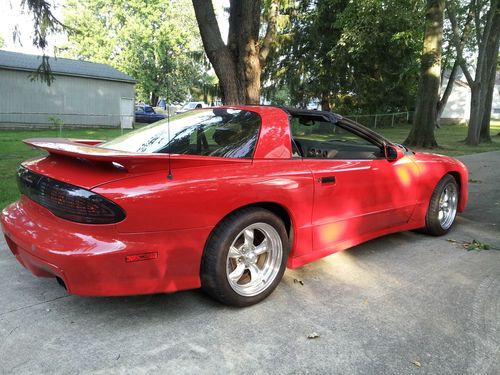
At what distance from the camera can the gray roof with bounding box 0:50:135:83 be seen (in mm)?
22172

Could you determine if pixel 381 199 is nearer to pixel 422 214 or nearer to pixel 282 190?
pixel 422 214

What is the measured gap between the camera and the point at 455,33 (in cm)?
1734

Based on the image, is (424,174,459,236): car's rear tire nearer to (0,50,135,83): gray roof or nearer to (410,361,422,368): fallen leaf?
(410,361,422,368): fallen leaf

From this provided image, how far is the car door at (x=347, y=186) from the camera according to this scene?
3564mm

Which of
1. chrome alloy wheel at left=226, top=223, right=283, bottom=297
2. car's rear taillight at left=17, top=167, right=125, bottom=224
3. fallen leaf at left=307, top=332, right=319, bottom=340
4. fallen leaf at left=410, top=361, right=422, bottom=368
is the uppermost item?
car's rear taillight at left=17, top=167, right=125, bottom=224

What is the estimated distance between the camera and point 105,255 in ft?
8.30

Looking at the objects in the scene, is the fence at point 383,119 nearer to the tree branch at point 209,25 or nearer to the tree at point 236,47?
the tree at point 236,47

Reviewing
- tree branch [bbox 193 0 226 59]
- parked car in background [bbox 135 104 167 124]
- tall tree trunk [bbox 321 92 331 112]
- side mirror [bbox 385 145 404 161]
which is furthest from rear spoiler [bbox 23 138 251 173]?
parked car in background [bbox 135 104 167 124]

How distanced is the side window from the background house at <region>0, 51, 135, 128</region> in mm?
17090

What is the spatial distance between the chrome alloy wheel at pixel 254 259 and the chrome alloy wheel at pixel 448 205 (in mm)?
2559

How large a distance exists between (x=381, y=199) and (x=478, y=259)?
1178 millimetres

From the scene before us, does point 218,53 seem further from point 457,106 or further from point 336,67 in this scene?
point 457,106

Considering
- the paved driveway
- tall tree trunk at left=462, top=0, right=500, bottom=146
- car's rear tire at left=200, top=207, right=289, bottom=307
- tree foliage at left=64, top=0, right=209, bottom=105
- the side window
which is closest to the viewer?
the paved driveway

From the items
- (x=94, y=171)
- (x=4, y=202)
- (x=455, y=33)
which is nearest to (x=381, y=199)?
(x=94, y=171)
